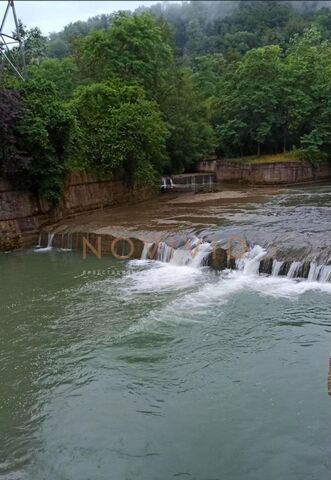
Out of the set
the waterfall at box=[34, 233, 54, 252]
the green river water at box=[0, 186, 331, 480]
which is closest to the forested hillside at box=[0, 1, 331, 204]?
the waterfall at box=[34, 233, 54, 252]

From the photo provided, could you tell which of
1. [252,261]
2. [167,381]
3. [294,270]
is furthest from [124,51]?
[167,381]

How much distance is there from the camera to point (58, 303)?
1130 cm

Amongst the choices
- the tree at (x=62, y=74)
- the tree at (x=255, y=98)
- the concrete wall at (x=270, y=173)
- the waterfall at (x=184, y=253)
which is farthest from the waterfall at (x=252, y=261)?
the tree at (x=255, y=98)

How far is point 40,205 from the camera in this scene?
1933 centimetres

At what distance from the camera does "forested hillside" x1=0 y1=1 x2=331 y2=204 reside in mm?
18562

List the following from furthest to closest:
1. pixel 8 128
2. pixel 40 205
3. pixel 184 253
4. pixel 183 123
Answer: pixel 183 123 → pixel 40 205 → pixel 8 128 → pixel 184 253

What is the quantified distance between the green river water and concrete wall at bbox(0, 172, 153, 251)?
5.77 m

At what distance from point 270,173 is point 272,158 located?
178cm

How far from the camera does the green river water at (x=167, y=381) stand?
554 centimetres

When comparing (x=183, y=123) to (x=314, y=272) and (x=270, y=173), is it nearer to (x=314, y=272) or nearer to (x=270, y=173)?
(x=270, y=173)

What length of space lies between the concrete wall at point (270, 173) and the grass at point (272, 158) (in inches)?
15.0

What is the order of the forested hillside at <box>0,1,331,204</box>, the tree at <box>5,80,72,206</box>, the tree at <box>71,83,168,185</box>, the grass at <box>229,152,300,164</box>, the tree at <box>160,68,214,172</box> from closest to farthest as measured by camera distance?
the tree at <box>5,80,72,206</box>
the forested hillside at <box>0,1,331,204</box>
the tree at <box>71,83,168,185</box>
the tree at <box>160,68,214,172</box>
the grass at <box>229,152,300,164</box>

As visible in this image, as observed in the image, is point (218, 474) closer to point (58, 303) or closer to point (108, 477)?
point (108, 477)

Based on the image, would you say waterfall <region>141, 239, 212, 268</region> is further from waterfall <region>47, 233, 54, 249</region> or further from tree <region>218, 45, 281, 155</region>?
tree <region>218, 45, 281, 155</region>
